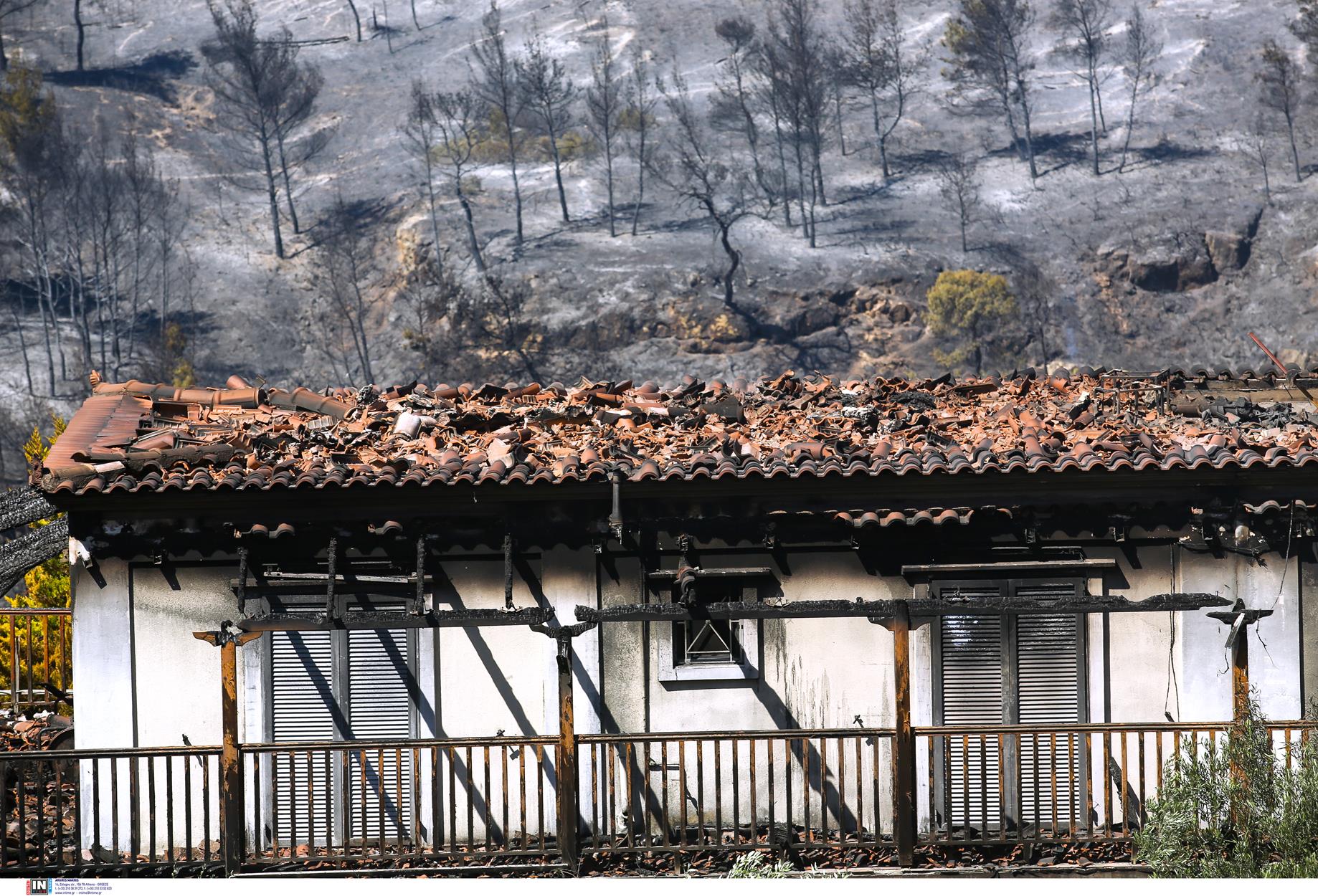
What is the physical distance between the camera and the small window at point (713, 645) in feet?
36.6

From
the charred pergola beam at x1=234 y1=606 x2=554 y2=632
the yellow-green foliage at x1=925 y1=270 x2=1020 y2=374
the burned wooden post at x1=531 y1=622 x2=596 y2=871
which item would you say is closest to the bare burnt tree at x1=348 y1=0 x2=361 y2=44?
the yellow-green foliage at x1=925 y1=270 x2=1020 y2=374

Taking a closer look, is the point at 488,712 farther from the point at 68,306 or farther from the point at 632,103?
the point at 632,103

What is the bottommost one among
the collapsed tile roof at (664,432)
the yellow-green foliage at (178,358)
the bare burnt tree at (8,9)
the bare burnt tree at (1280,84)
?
the collapsed tile roof at (664,432)

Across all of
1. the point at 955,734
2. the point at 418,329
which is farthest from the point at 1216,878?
the point at 418,329

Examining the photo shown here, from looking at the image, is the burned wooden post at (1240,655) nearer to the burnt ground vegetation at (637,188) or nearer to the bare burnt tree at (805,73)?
the burnt ground vegetation at (637,188)

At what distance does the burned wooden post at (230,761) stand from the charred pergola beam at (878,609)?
2.35 meters

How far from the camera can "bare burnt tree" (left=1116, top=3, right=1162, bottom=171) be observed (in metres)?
74.5

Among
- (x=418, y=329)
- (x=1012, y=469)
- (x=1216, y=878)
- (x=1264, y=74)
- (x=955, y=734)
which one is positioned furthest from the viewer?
(x=1264, y=74)

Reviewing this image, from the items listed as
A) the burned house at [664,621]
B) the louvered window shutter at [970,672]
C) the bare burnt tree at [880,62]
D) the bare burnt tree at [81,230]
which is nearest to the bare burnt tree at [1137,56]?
the bare burnt tree at [880,62]

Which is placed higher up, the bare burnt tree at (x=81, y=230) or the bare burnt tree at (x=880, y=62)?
the bare burnt tree at (x=880, y=62)

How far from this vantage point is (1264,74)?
244 ft

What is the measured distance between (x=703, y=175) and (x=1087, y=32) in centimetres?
2447

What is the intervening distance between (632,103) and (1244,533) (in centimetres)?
7034

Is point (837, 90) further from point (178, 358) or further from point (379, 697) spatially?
point (379, 697)
